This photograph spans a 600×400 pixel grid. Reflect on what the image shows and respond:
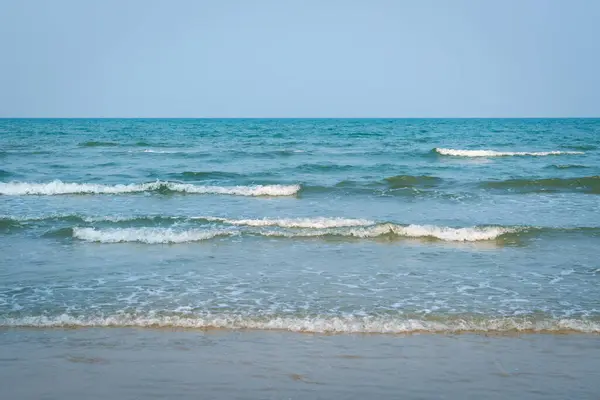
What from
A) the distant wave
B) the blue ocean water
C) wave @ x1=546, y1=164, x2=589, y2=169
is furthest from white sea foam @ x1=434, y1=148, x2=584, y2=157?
the distant wave

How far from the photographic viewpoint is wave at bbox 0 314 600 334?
7.75m

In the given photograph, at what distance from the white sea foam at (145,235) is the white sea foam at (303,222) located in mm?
1399

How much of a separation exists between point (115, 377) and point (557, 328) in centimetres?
552

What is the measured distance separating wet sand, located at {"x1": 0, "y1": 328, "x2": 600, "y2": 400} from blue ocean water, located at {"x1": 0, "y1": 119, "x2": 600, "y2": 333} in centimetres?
42

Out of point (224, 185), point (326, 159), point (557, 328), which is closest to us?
point (557, 328)

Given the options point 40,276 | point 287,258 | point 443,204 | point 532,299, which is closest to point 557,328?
point 532,299

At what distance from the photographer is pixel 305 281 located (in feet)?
32.8

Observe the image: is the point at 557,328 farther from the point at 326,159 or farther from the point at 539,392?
the point at 326,159

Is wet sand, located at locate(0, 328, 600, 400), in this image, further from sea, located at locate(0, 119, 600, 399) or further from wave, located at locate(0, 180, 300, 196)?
wave, located at locate(0, 180, 300, 196)

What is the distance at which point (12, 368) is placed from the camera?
21.4 ft

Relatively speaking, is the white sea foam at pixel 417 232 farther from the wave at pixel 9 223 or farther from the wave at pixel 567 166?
the wave at pixel 567 166

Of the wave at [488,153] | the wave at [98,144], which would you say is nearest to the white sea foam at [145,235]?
the wave at [488,153]

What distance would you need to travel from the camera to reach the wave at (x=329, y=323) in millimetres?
7750

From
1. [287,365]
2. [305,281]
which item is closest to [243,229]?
[305,281]
